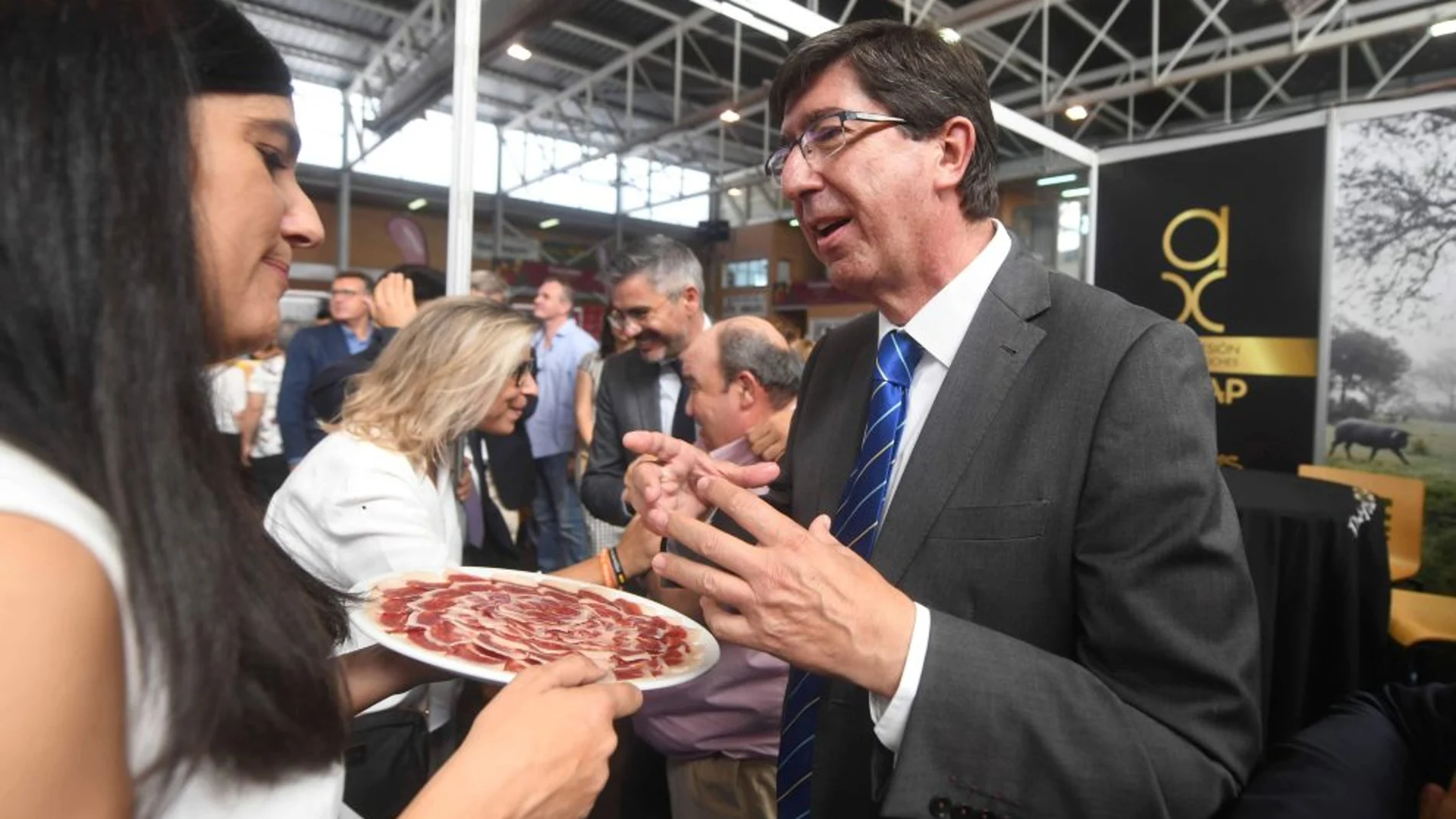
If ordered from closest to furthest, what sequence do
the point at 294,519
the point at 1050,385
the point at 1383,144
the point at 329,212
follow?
1. the point at 1050,385
2. the point at 294,519
3. the point at 1383,144
4. the point at 329,212

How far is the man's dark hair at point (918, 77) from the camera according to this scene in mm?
1267

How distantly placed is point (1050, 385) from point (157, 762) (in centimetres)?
101

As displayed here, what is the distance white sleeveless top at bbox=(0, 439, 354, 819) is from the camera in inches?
20.4

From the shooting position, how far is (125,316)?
60cm

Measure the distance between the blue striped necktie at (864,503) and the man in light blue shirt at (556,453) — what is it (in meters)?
3.51

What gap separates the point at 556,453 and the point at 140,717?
4.13 meters

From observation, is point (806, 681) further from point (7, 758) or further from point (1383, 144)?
point (1383, 144)

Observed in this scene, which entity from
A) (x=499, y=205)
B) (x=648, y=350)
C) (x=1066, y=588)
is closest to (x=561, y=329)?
(x=648, y=350)

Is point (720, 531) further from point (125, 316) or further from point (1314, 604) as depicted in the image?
point (1314, 604)

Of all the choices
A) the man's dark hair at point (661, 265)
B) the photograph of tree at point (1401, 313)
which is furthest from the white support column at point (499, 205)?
the photograph of tree at point (1401, 313)

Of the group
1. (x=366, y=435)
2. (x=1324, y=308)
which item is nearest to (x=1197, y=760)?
(x=366, y=435)

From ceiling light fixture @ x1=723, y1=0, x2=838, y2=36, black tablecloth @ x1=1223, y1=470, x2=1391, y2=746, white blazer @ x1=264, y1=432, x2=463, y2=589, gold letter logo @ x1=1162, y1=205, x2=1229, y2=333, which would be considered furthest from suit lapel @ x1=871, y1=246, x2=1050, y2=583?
gold letter logo @ x1=1162, y1=205, x2=1229, y2=333

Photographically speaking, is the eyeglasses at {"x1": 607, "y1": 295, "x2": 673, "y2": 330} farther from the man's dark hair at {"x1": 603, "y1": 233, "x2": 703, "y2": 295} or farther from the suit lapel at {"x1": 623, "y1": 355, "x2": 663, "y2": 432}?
the suit lapel at {"x1": 623, "y1": 355, "x2": 663, "y2": 432}

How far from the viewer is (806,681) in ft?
4.19
